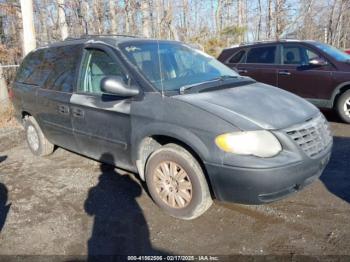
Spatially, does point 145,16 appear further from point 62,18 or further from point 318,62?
point 318,62

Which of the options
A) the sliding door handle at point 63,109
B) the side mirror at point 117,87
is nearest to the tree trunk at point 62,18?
the sliding door handle at point 63,109

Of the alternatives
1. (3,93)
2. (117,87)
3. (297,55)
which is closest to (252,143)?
(117,87)

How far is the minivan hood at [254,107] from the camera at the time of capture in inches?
124

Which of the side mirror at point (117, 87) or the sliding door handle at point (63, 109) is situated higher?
the side mirror at point (117, 87)

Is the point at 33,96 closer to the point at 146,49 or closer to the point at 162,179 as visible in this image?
the point at 146,49

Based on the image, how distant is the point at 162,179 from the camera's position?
3.68m

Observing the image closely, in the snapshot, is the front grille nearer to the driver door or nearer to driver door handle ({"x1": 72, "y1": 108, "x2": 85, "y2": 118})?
the driver door

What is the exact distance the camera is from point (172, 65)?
4141 mm

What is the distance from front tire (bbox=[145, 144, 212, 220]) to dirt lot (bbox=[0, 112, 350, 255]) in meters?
0.14

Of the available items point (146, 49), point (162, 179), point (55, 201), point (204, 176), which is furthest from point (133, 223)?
point (146, 49)

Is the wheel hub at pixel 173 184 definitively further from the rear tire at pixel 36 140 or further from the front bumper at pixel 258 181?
the rear tire at pixel 36 140

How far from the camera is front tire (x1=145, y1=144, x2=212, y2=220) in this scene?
336cm

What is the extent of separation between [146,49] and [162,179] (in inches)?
61.6

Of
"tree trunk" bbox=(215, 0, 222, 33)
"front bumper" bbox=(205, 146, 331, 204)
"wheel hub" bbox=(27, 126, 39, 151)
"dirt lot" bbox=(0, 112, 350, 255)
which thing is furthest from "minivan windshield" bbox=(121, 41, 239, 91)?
"tree trunk" bbox=(215, 0, 222, 33)
